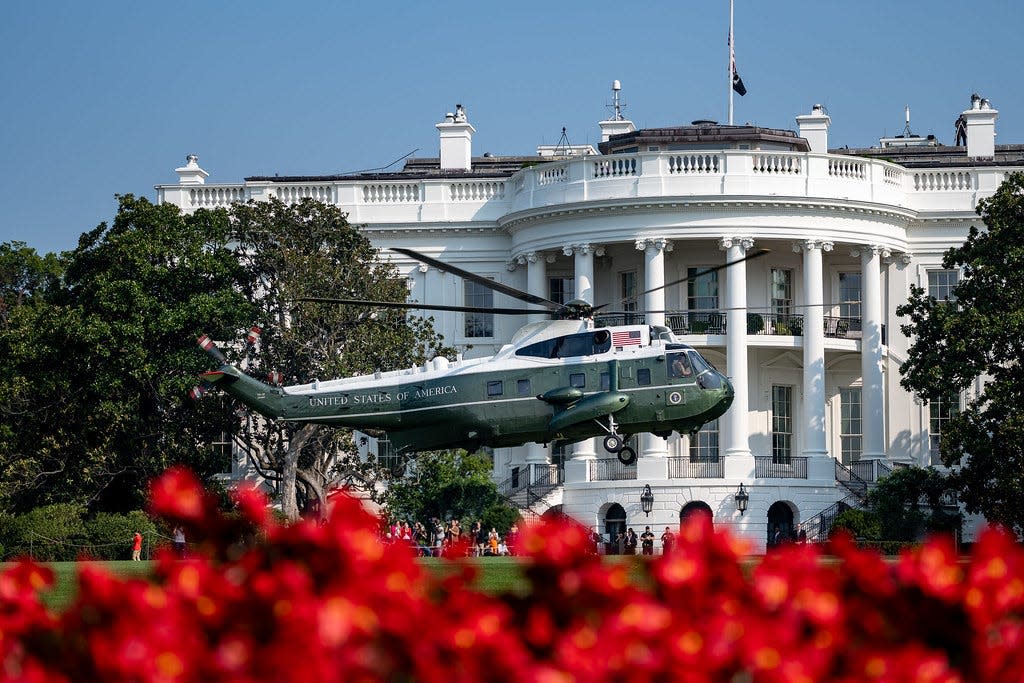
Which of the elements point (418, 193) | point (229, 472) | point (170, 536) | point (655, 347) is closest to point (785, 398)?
point (418, 193)

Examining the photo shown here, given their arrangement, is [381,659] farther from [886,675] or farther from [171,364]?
[171,364]

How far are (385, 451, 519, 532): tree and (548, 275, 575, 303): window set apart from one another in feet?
42.7

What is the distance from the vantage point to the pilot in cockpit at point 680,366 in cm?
3966

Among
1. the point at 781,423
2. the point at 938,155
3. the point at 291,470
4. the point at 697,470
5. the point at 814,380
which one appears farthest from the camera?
the point at 938,155

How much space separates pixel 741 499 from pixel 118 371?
2308 centimetres

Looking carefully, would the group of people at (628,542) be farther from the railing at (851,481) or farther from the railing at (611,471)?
the railing at (851,481)

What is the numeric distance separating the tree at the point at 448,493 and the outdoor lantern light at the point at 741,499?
8655 mm

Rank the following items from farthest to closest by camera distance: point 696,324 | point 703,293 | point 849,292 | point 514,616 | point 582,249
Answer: point 849,292 → point 703,293 → point 582,249 → point 696,324 → point 514,616

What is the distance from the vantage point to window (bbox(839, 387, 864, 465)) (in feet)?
243

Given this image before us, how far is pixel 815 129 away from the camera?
262 feet

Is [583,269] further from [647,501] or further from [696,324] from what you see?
[647,501]

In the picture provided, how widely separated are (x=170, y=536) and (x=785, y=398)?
1119 inches

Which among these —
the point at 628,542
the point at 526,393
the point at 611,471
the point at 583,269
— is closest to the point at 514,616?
the point at 526,393

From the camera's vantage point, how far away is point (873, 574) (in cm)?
947
